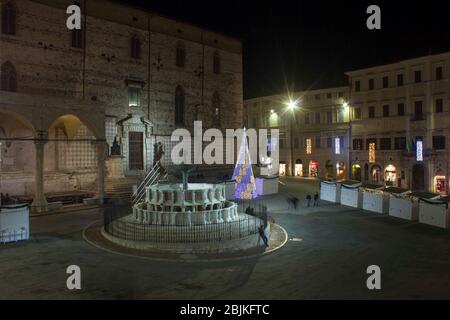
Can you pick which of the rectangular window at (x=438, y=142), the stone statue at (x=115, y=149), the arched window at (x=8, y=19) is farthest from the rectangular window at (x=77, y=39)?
the rectangular window at (x=438, y=142)

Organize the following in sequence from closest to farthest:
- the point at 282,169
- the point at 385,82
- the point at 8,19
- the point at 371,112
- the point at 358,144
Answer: the point at 8,19 < the point at 385,82 < the point at 371,112 < the point at 358,144 < the point at 282,169

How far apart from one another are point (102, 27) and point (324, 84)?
26.4m

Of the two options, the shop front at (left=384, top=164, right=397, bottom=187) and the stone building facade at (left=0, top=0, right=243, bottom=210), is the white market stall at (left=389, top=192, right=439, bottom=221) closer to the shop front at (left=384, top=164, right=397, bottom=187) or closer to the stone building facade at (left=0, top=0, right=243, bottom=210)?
the shop front at (left=384, top=164, right=397, bottom=187)

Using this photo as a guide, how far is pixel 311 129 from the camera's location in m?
47.9

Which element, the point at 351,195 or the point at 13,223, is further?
the point at 351,195

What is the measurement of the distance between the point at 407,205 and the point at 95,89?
22999mm

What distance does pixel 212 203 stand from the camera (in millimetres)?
17328

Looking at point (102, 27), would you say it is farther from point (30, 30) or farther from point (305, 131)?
point (305, 131)

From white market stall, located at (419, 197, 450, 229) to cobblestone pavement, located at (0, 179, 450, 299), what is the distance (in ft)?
2.53

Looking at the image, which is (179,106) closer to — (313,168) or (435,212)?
(313,168)

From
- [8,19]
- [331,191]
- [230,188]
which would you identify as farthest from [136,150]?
[331,191]

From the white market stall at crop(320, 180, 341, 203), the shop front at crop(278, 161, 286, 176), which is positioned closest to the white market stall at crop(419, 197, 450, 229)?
the white market stall at crop(320, 180, 341, 203)

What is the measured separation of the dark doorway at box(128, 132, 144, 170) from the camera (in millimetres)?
32125

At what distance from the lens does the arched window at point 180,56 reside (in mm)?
35906
